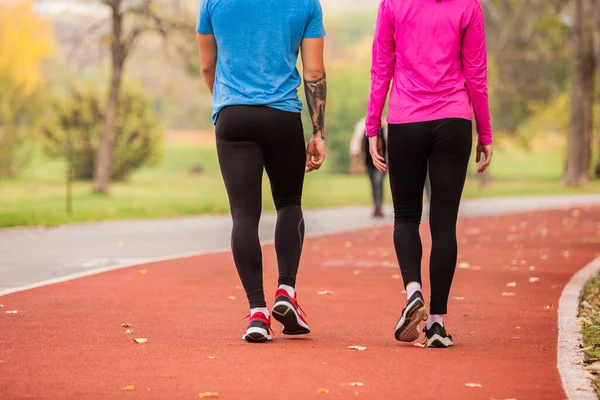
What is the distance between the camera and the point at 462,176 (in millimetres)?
6805

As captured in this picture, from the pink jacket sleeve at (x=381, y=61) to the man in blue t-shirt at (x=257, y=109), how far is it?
1.14ft

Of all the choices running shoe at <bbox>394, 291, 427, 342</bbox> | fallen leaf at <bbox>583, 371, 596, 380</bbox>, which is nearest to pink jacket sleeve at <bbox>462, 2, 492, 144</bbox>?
running shoe at <bbox>394, 291, 427, 342</bbox>

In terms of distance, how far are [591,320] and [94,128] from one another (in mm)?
32760

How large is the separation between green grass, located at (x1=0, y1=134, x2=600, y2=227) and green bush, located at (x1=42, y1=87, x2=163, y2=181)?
3.78 feet

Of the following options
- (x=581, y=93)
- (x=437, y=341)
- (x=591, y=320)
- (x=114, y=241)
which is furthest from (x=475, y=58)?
(x=581, y=93)

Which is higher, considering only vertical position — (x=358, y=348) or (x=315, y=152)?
(x=315, y=152)

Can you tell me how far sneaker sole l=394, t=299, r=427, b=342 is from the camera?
6531 millimetres

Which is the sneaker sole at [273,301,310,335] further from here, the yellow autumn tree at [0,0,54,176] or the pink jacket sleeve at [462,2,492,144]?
the yellow autumn tree at [0,0,54,176]

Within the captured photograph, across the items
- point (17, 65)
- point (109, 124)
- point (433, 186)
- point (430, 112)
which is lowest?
point (109, 124)

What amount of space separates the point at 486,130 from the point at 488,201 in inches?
868

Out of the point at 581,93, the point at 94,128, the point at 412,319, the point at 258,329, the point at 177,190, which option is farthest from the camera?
the point at 177,190

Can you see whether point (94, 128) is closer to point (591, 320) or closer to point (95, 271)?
point (95, 271)

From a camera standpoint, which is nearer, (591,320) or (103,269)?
(591,320)

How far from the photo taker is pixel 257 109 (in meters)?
6.73
